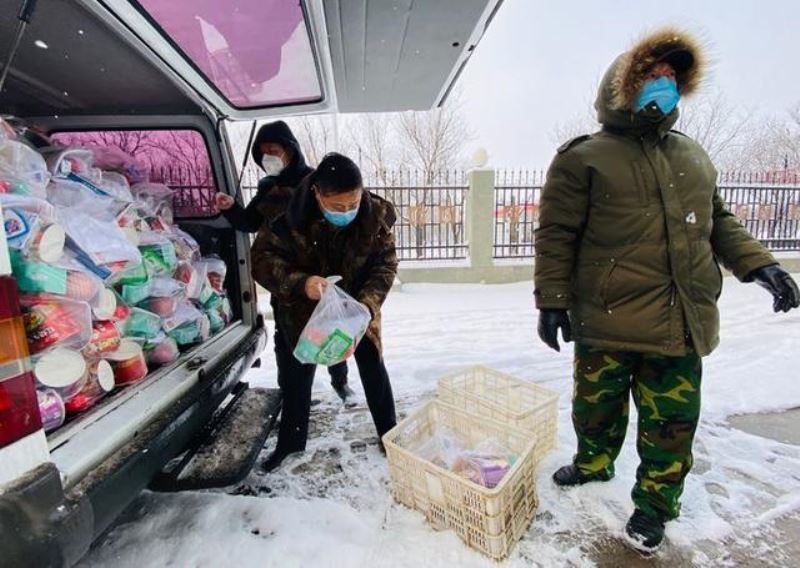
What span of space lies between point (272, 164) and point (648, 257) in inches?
83.7

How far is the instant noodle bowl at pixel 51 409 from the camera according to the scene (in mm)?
1415

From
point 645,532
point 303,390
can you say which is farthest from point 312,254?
point 645,532

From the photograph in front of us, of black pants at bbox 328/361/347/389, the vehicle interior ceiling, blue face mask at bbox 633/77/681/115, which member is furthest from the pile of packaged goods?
blue face mask at bbox 633/77/681/115

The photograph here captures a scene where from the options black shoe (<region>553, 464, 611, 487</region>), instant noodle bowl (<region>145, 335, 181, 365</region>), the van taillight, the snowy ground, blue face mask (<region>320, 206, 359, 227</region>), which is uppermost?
blue face mask (<region>320, 206, 359, 227</region>)

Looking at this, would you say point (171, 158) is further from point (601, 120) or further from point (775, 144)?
point (775, 144)

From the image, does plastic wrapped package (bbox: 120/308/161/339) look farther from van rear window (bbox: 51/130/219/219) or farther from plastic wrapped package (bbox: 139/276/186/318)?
van rear window (bbox: 51/130/219/219)

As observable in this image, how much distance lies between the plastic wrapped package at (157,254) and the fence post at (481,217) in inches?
242

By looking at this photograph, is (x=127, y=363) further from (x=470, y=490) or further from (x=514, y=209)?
(x=514, y=209)

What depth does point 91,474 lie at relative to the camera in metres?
1.33

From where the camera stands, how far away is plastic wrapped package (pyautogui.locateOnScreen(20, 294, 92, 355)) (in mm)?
1396

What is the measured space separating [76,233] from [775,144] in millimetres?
30276

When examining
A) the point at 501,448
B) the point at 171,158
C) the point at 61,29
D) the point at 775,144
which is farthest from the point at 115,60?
the point at 775,144

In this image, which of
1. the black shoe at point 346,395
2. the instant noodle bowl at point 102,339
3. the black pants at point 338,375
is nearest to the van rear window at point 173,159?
the instant noodle bowl at point 102,339

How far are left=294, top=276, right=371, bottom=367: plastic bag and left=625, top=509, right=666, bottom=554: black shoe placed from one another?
1378 millimetres
